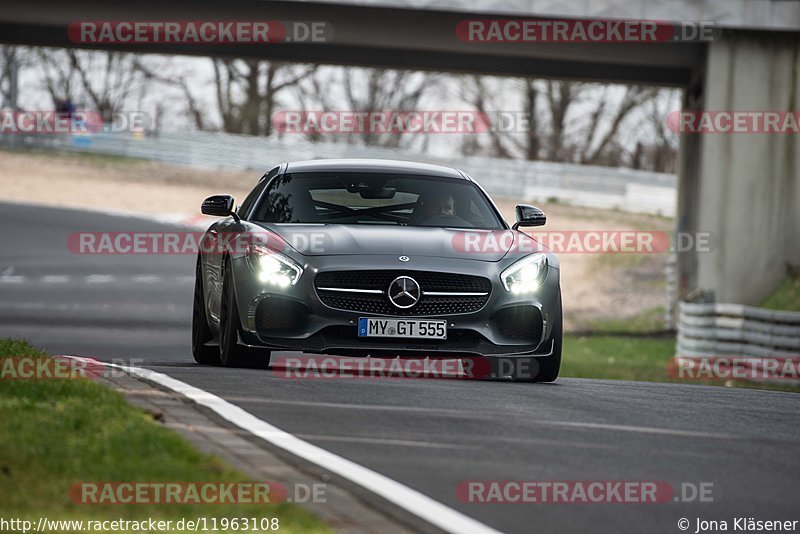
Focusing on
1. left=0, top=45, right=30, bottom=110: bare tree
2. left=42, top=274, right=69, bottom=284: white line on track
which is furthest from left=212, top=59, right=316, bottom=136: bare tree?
left=42, top=274, right=69, bottom=284: white line on track

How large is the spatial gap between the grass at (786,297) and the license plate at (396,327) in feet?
48.1

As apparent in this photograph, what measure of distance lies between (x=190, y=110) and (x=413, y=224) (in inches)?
2535

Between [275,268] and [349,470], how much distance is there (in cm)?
385

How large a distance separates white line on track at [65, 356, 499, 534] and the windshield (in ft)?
7.99

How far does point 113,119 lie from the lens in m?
74.0

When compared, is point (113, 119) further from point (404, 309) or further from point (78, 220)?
point (404, 309)

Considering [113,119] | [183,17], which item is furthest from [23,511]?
[113,119]

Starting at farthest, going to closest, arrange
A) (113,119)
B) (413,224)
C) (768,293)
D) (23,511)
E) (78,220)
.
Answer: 1. (113,119)
2. (78,220)
3. (768,293)
4. (413,224)
5. (23,511)

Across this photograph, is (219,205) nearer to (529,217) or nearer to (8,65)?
(529,217)

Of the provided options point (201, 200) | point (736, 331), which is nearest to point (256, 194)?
point (736, 331)

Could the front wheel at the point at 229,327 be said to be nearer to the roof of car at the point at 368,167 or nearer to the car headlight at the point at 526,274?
the roof of car at the point at 368,167

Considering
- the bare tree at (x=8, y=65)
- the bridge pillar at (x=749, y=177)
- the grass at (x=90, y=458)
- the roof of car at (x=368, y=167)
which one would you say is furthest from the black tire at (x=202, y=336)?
the bare tree at (x=8, y=65)

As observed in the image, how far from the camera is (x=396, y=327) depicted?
1047cm

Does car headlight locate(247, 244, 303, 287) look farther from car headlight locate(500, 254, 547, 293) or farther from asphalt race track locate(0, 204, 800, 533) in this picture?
car headlight locate(500, 254, 547, 293)
